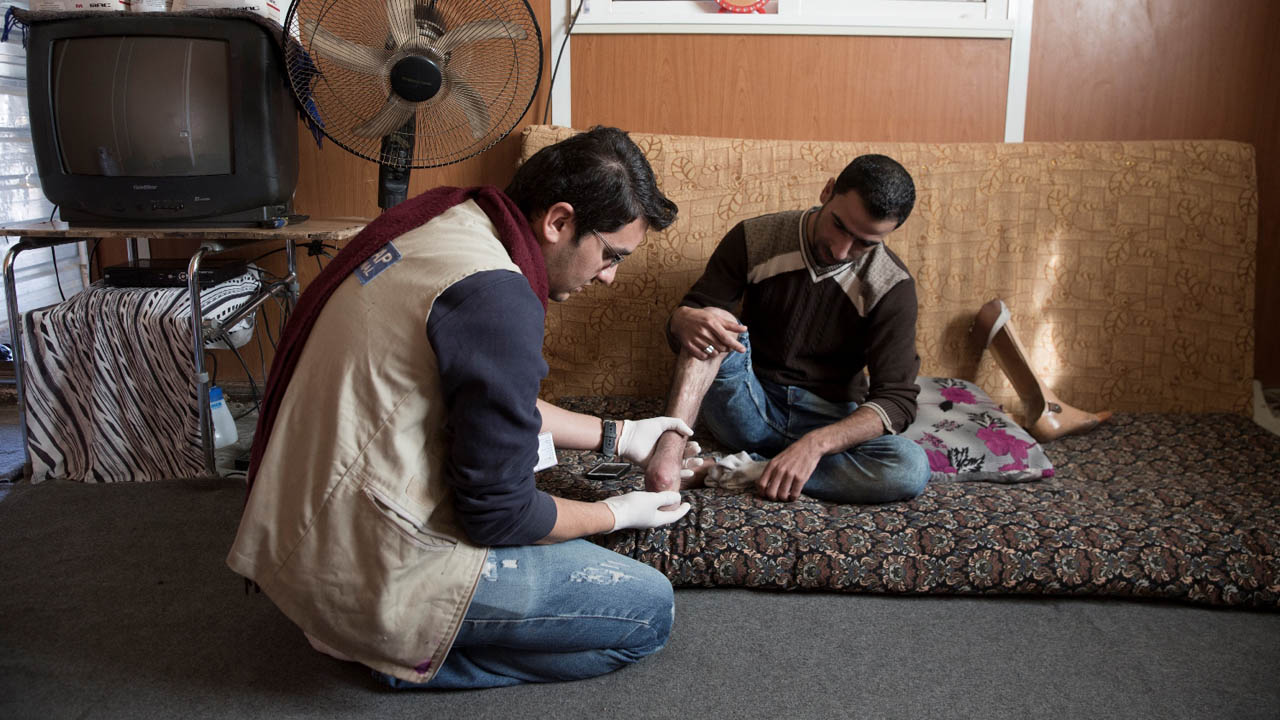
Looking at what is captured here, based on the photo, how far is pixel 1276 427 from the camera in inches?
106

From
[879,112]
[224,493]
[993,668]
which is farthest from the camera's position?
[879,112]

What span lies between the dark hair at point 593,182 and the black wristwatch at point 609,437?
1.95ft

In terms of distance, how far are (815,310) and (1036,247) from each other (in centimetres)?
80

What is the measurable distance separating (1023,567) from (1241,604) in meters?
0.44

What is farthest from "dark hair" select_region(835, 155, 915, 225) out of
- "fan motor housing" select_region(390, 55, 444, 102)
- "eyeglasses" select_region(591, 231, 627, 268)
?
"fan motor housing" select_region(390, 55, 444, 102)

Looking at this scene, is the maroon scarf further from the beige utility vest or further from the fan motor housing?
the fan motor housing

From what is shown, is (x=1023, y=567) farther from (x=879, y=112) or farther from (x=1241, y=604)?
(x=879, y=112)

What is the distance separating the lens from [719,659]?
157 cm

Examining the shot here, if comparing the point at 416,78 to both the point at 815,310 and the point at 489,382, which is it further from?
the point at 489,382

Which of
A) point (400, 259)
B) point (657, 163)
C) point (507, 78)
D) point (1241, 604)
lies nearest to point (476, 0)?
point (507, 78)

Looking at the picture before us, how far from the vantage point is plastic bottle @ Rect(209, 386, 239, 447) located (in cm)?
246

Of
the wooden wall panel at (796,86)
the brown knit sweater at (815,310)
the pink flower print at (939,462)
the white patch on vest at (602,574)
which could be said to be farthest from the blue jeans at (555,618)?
the wooden wall panel at (796,86)

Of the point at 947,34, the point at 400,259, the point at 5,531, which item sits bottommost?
the point at 5,531

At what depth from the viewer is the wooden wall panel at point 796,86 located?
104 inches
